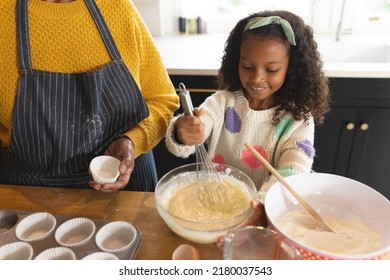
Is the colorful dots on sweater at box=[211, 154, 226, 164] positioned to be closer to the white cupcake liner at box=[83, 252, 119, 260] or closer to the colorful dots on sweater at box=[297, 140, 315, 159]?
the colorful dots on sweater at box=[297, 140, 315, 159]

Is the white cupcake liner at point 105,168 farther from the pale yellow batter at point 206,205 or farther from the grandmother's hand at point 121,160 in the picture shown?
the pale yellow batter at point 206,205

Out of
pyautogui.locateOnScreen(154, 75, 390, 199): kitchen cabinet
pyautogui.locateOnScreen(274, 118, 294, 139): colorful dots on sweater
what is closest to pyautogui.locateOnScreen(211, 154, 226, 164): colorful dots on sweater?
pyautogui.locateOnScreen(274, 118, 294, 139): colorful dots on sweater

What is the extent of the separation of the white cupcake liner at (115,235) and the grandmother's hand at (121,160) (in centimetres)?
11

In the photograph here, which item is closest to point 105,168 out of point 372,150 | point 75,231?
point 75,231

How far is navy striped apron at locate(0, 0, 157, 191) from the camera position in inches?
34.9

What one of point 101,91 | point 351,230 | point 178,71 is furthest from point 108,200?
point 178,71

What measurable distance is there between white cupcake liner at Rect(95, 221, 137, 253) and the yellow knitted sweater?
0.32 metres

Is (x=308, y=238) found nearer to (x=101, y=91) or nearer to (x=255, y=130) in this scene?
(x=255, y=130)

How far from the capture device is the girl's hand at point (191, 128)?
0.78 m

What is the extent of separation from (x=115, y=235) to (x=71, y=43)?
532 mm

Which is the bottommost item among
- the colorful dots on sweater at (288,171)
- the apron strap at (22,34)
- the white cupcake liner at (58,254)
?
the white cupcake liner at (58,254)

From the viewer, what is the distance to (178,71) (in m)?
1.49

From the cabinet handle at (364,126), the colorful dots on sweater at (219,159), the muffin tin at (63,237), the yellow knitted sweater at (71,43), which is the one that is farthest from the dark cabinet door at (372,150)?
the muffin tin at (63,237)

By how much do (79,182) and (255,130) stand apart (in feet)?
1.84
